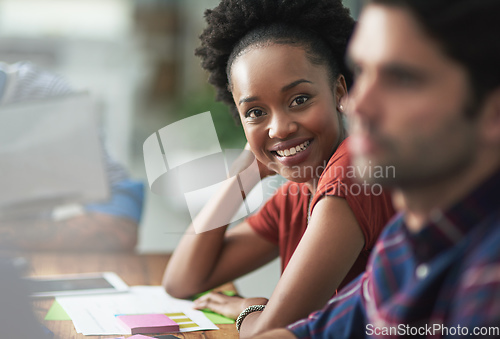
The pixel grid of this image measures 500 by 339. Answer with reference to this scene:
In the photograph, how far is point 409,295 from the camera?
1.74 ft

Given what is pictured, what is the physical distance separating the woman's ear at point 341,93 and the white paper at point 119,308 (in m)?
0.48

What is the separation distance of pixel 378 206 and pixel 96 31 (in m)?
5.53

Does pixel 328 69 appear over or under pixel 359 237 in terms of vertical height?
over

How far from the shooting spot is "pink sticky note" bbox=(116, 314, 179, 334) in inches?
37.6

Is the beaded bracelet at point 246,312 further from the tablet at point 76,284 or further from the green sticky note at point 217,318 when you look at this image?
the tablet at point 76,284

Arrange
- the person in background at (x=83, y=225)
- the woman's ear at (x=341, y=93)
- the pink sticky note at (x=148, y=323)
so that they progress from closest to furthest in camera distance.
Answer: the pink sticky note at (x=148, y=323) → the woman's ear at (x=341, y=93) → the person in background at (x=83, y=225)

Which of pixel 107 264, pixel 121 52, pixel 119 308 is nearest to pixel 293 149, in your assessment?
pixel 119 308

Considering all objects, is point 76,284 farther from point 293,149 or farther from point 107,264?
point 293,149

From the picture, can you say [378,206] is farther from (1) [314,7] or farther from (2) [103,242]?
(2) [103,242]

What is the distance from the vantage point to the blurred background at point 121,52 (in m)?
5.61

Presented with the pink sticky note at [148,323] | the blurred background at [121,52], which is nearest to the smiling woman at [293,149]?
the pink sticky note at [148,323]

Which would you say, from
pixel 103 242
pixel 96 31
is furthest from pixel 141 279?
pixel 96 31

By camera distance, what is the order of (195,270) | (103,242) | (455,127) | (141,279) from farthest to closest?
(103,242) < (141,279) < (195,270) < (455,127)

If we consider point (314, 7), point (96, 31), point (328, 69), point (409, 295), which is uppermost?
point (96, 31)
